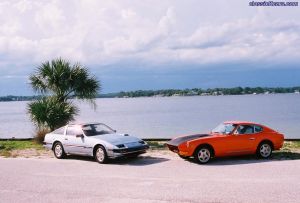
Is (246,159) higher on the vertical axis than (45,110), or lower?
lower

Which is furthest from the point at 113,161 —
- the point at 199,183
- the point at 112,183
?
the point at 199,183

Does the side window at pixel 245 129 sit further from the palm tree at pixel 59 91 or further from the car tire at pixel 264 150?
the palm tree at pixel 59 91

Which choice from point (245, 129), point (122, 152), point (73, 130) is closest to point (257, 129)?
point (245, 129)

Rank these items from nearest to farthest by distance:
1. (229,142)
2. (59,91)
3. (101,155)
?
(229,142), (101,155), (59,91)

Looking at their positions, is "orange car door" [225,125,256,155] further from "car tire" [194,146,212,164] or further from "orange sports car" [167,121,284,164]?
"car tire" [194,146,212,164]

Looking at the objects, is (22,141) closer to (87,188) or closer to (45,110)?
(45,110)

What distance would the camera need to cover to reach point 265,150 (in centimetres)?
1462

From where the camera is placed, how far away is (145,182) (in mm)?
10992

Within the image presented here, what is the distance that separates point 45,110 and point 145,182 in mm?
12800

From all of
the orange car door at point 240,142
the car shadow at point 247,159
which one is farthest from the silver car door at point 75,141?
the orange car door at point 240,142

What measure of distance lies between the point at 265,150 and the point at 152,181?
16.8 feet

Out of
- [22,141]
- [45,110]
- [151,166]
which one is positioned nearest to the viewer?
[151,166]

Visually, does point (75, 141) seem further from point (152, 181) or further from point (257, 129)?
point (257, 129)

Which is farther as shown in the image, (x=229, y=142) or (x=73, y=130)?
(x=73, y=130)
